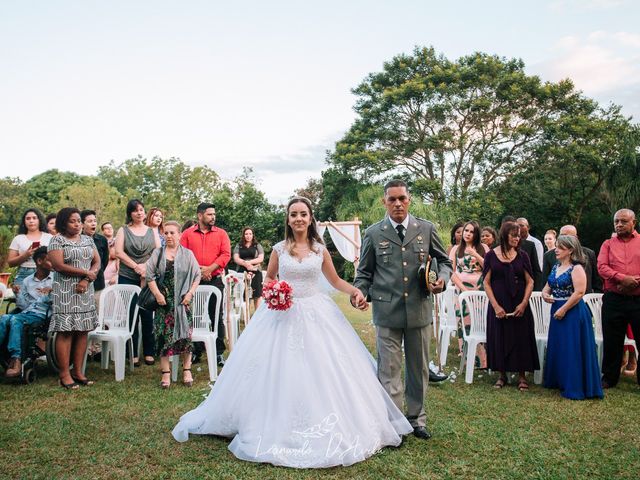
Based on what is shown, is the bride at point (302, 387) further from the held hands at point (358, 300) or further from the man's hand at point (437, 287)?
the man's hand at point (437, 287)

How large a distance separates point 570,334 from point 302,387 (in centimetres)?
374

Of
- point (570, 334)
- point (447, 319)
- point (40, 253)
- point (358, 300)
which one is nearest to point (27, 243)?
point (40, 253)

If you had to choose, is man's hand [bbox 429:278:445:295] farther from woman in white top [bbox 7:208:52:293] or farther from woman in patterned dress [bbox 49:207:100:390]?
woman in white top [bbox 7:208:52:293]

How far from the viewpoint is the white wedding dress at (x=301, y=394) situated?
13.0ft

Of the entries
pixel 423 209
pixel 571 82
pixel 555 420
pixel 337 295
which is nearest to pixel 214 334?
pixel 555 420

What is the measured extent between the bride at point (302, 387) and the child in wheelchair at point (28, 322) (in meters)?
3.08

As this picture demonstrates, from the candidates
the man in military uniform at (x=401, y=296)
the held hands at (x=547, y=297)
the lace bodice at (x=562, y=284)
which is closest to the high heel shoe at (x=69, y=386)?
the man in military uniform at (x=401, y=296)

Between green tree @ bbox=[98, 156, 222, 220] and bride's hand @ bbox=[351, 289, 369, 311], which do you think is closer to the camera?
bride's hand @ bbox=[351, 289, 369, 311]

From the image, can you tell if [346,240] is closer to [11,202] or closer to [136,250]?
[136,250]

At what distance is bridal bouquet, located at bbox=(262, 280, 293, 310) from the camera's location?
4441 mm

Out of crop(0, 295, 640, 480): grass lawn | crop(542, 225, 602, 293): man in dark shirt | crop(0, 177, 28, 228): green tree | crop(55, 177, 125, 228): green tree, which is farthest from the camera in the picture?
crop(0, 177, 28, 228): green tree

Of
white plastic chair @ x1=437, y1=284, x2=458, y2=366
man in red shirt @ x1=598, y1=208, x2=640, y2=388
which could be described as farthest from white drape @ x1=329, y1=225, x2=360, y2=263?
man in red shirt @ x1=598, y1=208, x2=640, y2=388

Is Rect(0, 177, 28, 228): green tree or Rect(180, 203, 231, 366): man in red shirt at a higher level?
Rect(0, 177, 28, 228): green tree

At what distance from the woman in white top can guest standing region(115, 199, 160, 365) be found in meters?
1.11
